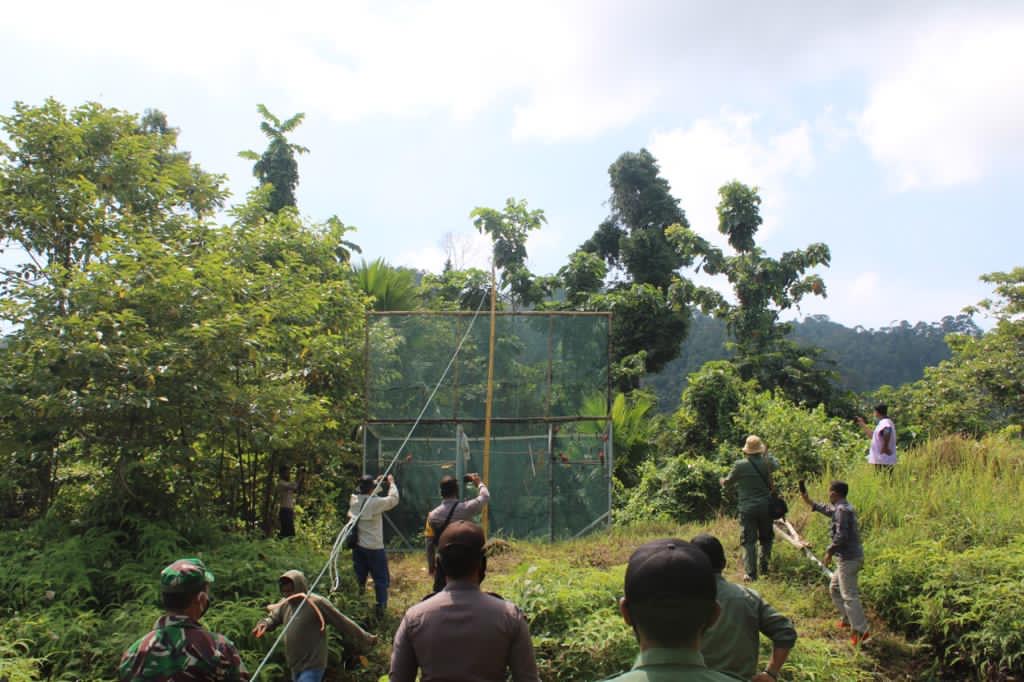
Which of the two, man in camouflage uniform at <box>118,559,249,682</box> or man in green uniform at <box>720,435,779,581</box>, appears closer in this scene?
man in camouflage uniform at <box>118,559,249,682</box>

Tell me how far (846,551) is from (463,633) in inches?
197

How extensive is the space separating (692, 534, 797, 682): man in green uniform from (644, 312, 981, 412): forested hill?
37222 mm

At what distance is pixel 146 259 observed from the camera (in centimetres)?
779

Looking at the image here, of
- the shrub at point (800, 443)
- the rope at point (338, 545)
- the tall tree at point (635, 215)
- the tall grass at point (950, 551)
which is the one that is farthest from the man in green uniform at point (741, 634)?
the tall tree at point (635, 215)

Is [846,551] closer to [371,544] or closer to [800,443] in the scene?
[371,544]

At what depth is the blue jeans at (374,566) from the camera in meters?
7.46

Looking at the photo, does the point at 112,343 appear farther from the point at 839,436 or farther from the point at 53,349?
the point at 839,436

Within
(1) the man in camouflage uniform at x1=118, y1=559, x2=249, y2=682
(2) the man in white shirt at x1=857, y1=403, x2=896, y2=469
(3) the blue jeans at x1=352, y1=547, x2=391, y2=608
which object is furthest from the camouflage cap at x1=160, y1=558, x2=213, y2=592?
(2) the man in white shirt at x1=857, y1=403, x2=896, y2=469

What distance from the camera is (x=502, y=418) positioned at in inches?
457

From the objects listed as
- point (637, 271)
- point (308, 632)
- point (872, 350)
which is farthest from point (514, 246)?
point (872, 350)

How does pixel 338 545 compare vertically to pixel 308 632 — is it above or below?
above

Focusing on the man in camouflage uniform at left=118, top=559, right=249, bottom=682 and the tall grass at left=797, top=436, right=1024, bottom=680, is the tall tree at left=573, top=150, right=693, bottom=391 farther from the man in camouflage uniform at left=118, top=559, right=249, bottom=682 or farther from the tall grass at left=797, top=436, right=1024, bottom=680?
the man in camouflage uniform at left=118, top=559, right=249, bottom=682

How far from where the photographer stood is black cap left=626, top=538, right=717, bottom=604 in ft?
6.47

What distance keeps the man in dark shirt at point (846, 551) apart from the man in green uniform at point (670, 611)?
16.7 ft
